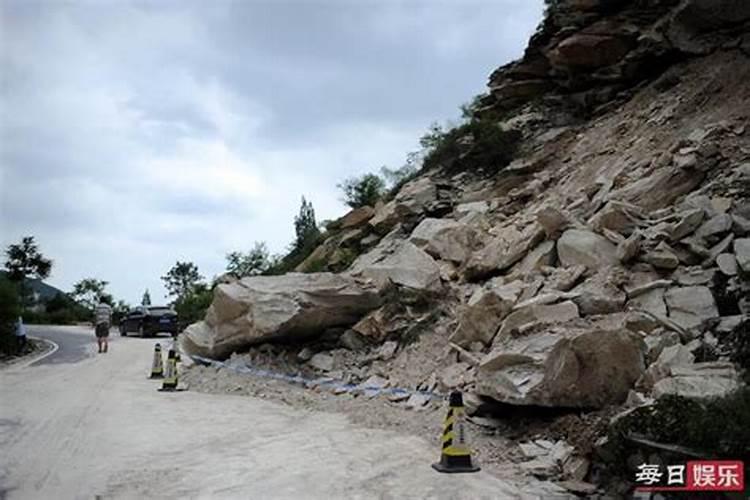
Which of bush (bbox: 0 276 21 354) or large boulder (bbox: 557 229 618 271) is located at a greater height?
large boulder (bbox: 557 229 618 271)

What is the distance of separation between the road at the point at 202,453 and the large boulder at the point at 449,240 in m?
6.32

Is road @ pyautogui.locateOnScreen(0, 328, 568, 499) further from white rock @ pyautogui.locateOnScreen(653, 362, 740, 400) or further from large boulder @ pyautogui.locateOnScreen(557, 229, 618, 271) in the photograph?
large boulder @ pyautogui.locateOnScreen(557, 229, 618, 271)

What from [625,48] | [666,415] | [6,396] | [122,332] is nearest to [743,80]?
[625,48]

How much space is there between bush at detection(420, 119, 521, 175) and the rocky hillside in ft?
0.71

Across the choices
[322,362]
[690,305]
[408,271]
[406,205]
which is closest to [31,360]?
[322,362]

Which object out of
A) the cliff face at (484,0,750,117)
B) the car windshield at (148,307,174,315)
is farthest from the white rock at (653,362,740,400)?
the car windshield at (148,307,174,315)

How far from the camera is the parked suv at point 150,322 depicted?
→ 89.8 feet

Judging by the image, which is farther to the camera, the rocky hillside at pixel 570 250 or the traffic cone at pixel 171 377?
the traffic cone at pixel 171 377

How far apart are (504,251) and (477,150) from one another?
7.22 m

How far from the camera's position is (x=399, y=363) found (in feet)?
39.8

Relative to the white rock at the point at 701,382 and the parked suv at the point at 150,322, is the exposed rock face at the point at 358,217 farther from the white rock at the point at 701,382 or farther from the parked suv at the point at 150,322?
the white rock at the point at 701,382

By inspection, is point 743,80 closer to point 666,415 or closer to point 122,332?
point 666,415

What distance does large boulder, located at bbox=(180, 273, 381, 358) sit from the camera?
1347 centimetres

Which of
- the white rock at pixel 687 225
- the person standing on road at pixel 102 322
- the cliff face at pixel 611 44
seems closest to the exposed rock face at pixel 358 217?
the cliff face at pixel 611 44
